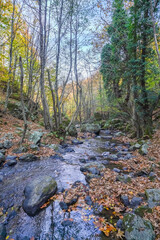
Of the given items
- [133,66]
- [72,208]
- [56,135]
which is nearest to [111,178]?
[72,208]

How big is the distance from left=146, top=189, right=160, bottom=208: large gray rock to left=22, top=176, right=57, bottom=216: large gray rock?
3163mm

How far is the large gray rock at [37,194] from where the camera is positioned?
11.7 feet

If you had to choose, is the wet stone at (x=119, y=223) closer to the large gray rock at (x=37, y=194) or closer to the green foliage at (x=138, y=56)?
the large gray rock at (x=37, y=194)

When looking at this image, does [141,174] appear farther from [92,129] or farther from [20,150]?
[92,129]

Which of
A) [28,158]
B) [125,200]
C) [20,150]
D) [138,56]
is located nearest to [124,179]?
[125,200]

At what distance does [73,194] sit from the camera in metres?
4.27

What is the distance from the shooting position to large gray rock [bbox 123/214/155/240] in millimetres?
2639

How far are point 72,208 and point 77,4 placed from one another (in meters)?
15.9

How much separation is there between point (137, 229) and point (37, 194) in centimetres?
288

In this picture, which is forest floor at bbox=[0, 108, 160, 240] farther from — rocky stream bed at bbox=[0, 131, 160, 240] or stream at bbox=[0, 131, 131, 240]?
stream at bbox=[0, 131, 131, 240]

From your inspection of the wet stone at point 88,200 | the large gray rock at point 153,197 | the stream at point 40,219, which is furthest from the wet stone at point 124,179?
the wet stone at point 88,200

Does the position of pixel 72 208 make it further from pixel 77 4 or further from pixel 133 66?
pixel 77 4

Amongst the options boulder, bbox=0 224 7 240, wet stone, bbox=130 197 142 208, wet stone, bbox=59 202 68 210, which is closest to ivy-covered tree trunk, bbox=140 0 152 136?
wet stone, bbox=130 197 142 208

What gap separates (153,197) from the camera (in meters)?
3.83
